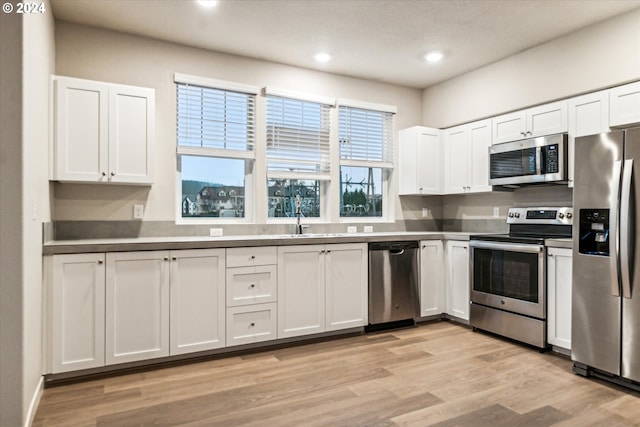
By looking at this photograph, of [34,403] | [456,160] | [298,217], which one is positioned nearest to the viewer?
[34,403]

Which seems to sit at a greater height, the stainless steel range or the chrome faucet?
the chrome faucet

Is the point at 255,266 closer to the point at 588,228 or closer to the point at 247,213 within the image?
the point at 247,213

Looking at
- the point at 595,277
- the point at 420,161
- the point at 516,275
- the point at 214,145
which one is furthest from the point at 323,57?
the point at 595,277

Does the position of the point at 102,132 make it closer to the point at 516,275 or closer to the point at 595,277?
the point at 516,275

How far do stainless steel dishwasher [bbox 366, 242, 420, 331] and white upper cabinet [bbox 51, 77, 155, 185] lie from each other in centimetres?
222

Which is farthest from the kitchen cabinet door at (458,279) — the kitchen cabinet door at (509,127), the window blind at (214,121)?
the window blind at (214,121)

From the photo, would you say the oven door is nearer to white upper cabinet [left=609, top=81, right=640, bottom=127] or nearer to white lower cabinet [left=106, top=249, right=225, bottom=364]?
white upper cabinet [left=609, top=81, right=640, bottom=127]

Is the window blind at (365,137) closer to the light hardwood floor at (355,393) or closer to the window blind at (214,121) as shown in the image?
the window blind at (214,121)

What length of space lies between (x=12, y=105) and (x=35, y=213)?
664 mm

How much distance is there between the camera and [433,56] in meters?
4.07

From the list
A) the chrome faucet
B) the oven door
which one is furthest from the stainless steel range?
the chrome faucet

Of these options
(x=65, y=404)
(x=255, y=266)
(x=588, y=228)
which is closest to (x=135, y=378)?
(x=65, y=404)

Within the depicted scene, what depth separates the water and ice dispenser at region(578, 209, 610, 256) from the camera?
2.80m

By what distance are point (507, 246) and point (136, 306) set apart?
3127mm
